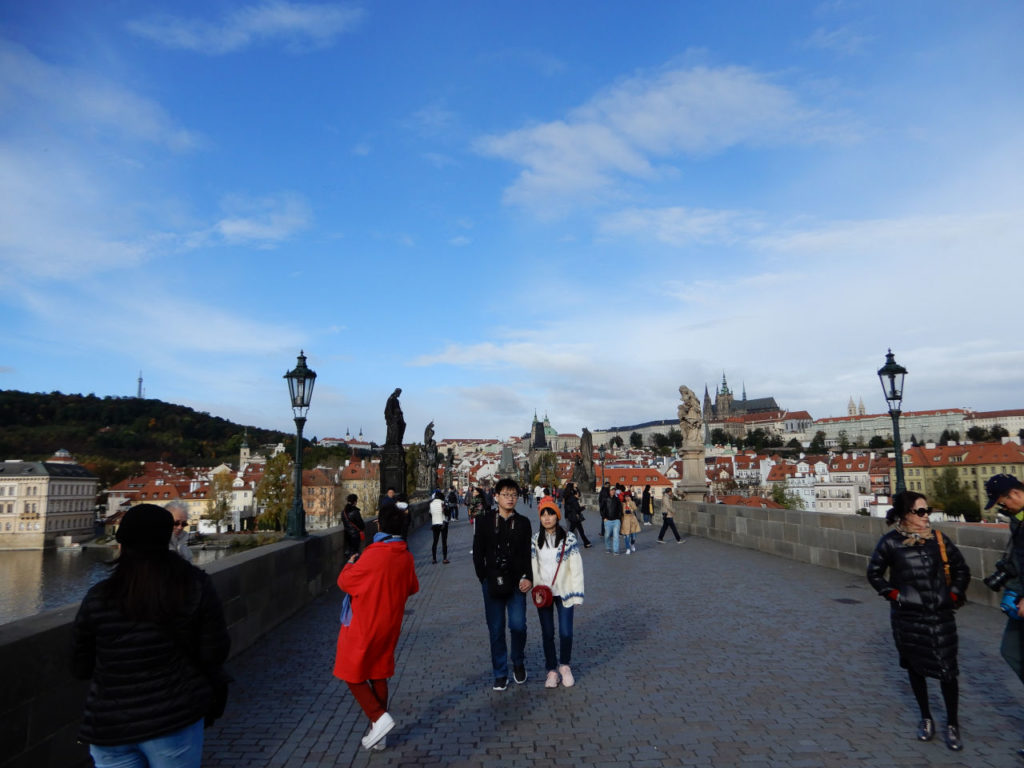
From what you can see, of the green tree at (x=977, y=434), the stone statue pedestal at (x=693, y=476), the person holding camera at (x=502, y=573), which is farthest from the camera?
the green tree at (x=977, y=434)

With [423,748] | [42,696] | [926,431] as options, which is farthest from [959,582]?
[926,431]

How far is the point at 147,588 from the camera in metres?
2.51

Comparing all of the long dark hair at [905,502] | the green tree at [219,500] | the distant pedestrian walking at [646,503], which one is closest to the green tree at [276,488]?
the green tree at [219,500]

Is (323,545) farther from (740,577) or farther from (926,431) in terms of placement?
(926,431)

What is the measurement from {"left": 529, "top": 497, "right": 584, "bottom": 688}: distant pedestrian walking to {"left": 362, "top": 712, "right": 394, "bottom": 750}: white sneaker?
172 centimetres

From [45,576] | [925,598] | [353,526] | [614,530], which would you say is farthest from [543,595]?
[45,576]

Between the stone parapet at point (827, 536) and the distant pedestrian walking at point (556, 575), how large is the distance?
3518 mm

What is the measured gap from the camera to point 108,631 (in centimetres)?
250

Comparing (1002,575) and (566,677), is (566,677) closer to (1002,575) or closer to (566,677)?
(566,677)

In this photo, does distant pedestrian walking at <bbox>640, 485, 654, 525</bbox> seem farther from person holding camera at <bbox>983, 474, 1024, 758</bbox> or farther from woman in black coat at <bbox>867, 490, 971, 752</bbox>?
person holding camera at <bbox>983, 474, 1024, 758</bbox>

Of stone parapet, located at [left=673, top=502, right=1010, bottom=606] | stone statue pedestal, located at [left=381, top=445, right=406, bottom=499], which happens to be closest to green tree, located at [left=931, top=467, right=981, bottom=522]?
stone parapet, located at [left=673, top=502, right=1010, bottom=606]

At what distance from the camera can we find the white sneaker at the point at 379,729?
14.1ft

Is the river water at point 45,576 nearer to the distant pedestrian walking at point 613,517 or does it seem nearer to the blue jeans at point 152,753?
the distant pedestrian walking at point 613,517

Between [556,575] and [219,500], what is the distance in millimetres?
89625
